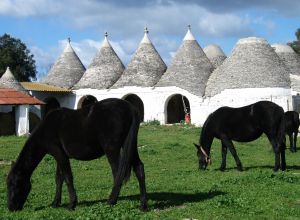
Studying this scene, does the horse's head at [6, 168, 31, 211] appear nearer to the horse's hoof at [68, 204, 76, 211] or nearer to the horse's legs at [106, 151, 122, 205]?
the horse's hoof at [68, 204, 76, 211]

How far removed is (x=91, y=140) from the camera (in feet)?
24.3

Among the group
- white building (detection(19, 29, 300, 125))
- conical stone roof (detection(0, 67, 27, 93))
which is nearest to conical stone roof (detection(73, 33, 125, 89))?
white building (detection(19, 29, 300, 125))

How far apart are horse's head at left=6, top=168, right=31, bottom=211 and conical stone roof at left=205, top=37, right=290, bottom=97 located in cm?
2826

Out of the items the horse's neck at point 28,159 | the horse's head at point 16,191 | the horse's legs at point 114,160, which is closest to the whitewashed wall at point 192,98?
the horse's legs at point 114,160

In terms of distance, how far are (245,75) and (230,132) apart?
23.1m

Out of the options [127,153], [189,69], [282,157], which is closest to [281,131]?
[282,157]

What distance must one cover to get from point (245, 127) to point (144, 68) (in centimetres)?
2848

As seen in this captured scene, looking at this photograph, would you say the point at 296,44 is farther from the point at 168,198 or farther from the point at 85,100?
the point at 168,198

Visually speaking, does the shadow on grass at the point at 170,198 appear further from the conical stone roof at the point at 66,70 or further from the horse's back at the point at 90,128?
the conical stone roof at the point at 66,70

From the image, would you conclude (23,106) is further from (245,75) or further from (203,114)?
(245,75)

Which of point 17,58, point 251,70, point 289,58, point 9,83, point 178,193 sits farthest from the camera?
point 17,58

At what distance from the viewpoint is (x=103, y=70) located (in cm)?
→ 4197

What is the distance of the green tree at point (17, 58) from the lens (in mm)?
59062

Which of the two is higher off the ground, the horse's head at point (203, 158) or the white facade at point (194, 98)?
the white facade at point (194, 98)
